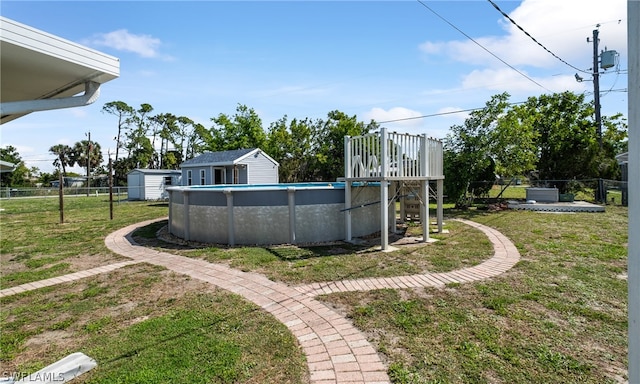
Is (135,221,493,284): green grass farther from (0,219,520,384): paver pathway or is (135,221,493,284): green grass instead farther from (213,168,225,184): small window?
(213,168,225,184): small window

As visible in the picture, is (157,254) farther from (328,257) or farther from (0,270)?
(328,257)

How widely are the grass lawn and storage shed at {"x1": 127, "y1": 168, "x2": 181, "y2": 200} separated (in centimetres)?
1962

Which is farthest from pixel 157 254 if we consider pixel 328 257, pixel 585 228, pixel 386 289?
pixel 585 228

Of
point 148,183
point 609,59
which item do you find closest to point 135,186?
point 148,183

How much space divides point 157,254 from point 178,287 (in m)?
2.44

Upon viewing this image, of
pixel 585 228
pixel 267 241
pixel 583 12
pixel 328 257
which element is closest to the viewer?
pixel 583 12

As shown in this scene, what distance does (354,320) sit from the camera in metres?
3.58

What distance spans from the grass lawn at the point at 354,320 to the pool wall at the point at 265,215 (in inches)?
37.3

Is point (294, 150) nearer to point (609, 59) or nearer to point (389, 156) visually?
point (609, 59)

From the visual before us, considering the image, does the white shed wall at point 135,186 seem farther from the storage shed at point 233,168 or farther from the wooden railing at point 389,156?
the wooden railing at point 389,156

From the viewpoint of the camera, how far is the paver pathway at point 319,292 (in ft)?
9.08

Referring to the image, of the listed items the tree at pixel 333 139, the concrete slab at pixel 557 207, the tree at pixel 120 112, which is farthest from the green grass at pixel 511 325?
the tree at pixel 120 112

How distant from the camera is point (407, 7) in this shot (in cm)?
587

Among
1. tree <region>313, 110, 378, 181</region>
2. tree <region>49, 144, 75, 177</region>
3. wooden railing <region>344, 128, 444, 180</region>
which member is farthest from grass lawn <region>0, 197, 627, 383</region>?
tree <region>49, 144, 75, 177</region>
